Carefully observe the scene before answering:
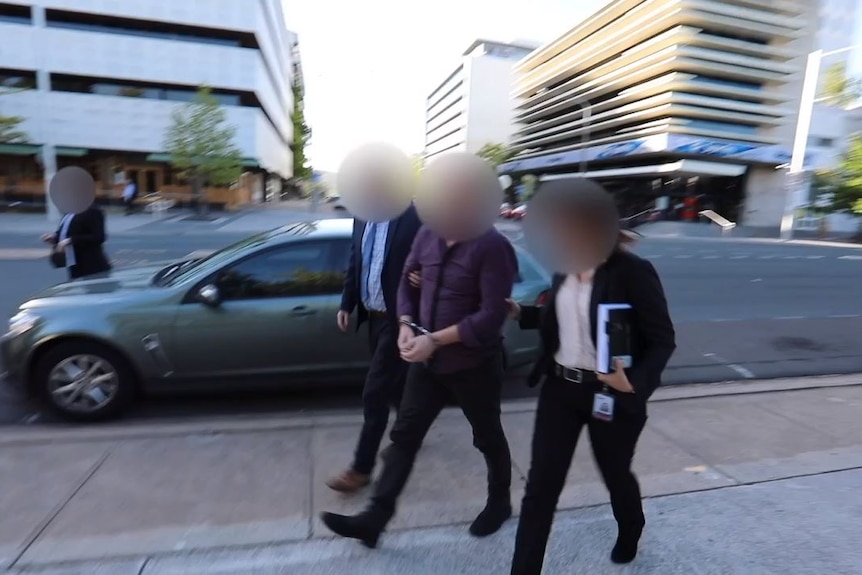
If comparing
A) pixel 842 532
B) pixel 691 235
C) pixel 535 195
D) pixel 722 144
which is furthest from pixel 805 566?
pixel 722 144

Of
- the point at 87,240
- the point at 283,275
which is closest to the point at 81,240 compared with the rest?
the point at 87,240

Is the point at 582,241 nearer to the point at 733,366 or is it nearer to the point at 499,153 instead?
the point at 733,366

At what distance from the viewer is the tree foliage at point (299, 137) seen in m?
73.9

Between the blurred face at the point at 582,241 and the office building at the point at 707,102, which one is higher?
the office building at the point at 707,102

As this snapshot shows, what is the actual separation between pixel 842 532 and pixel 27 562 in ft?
12.5

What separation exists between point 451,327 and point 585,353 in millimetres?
569

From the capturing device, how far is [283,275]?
13.8 feet

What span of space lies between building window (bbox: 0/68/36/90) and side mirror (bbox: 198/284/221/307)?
34.6 metres

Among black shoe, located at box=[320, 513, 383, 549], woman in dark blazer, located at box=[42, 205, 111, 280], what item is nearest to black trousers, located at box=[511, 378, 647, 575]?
black shoe, located at box=[320, 513, 383, 549]

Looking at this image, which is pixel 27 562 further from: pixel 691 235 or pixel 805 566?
pixel 691 235

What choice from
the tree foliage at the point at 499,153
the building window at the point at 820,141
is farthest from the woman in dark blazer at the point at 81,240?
the tree foliage at the point at 499,153

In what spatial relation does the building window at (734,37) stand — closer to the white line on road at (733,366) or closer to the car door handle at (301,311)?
the white line on road at (733,366)

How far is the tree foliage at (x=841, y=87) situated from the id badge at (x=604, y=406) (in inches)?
2813

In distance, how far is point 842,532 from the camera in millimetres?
2740
